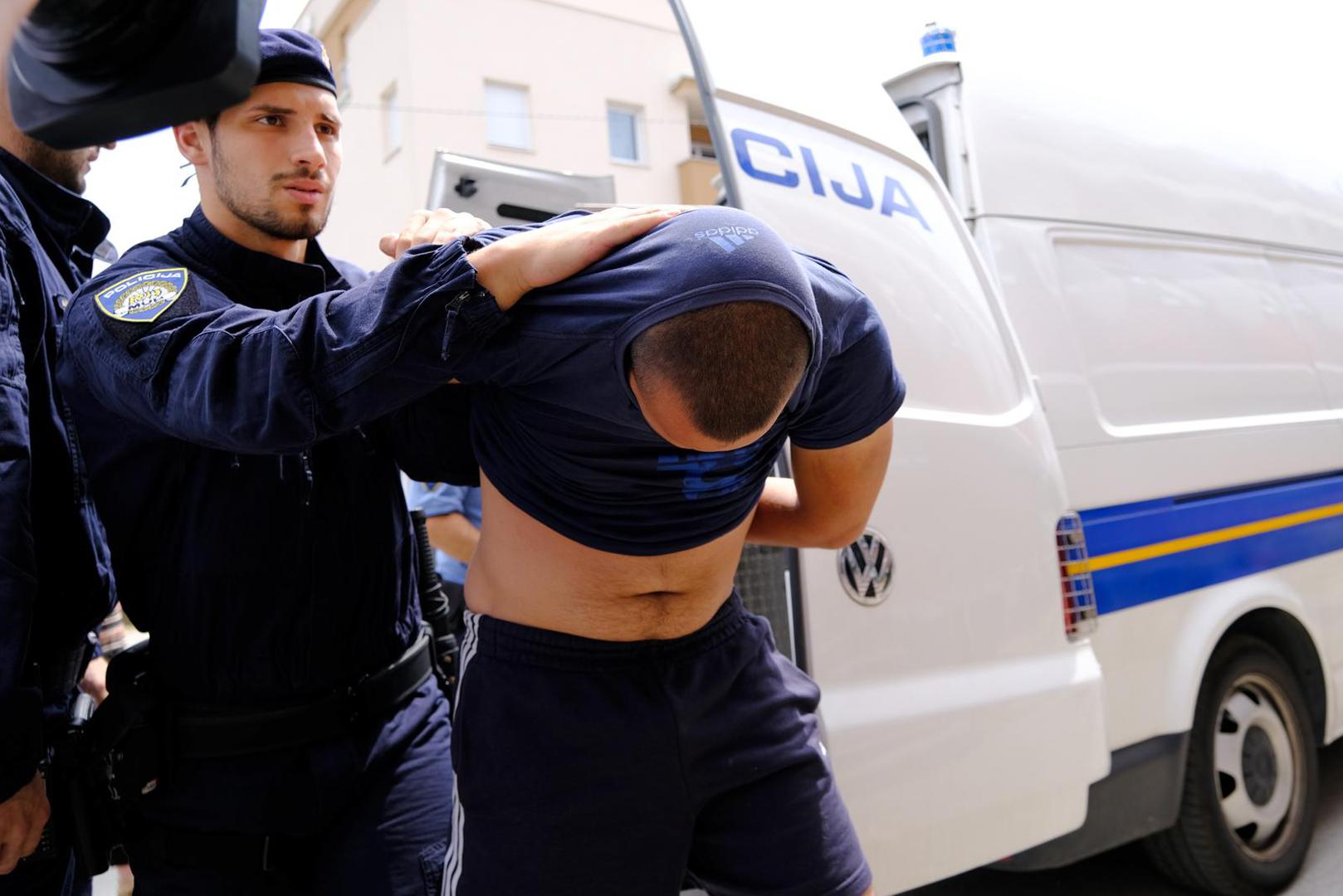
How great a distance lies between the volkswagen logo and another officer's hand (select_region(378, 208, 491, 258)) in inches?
38.7

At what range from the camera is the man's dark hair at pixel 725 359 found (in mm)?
1290

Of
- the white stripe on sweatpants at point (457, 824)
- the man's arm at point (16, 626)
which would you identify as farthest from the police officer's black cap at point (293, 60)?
the white stripe on sweatpants at point (457, 824)

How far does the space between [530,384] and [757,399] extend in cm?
32

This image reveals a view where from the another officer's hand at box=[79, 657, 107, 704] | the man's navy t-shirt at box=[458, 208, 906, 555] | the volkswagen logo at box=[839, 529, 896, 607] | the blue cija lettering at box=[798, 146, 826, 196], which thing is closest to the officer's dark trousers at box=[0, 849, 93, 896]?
the another officer's hand at box=[79, 657, 107, 704]

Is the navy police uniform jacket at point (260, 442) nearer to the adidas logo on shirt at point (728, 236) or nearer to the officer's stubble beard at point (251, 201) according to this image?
the officer's stubble beard at point (251, 201)

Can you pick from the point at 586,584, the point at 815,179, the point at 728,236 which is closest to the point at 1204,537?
the point at 815,179

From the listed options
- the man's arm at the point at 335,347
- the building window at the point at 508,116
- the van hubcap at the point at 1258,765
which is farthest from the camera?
the building window at the point at 508,116

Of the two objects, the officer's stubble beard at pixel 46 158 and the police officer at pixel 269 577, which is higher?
the officer's stubble beard at pixel 46 158

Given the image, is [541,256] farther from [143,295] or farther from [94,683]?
[94,683]

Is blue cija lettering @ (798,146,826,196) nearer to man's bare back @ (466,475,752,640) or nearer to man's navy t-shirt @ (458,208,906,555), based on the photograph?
man's navy t-shirt @ (458,208,906,555)

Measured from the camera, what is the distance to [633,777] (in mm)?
1485

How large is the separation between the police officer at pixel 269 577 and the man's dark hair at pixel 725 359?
0.37 meters

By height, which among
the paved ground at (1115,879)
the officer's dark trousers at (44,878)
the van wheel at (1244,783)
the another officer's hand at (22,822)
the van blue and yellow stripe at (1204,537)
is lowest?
the paved ground at (1115,879)

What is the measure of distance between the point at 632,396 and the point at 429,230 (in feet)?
1.30
